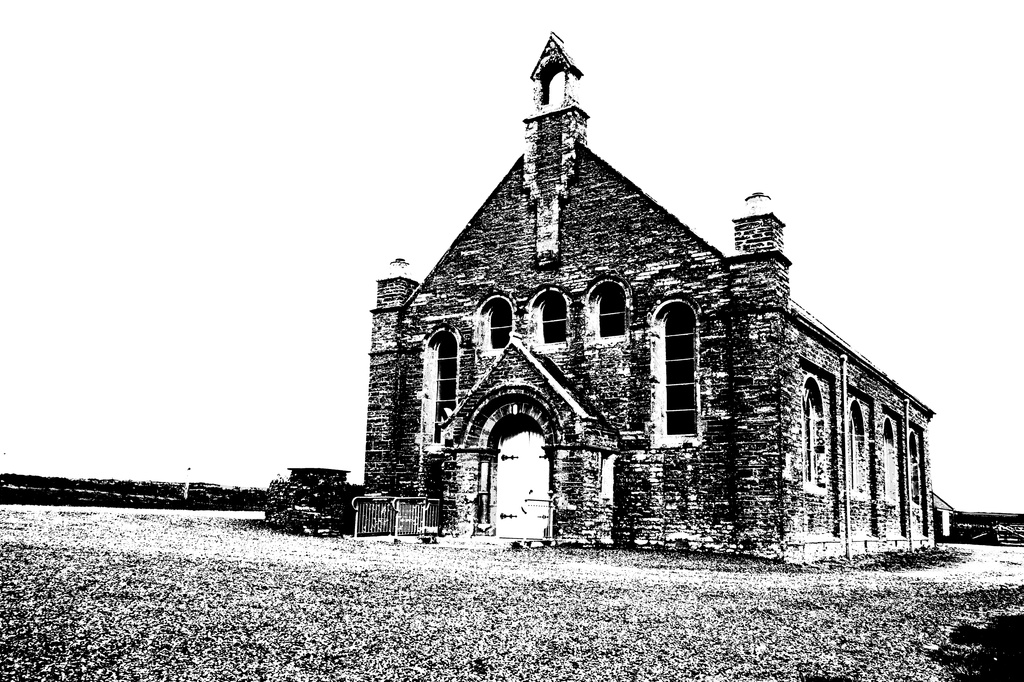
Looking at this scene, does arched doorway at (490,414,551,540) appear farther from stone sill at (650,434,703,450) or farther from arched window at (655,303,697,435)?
arched window at (655,303,697,435)

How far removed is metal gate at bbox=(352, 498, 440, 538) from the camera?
736 inches

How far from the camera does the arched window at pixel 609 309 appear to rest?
20.9 metres

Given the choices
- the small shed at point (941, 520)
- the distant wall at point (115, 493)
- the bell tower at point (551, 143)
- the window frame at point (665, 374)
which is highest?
the bell tower at point (551, 143)

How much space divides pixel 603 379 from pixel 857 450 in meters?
9.27

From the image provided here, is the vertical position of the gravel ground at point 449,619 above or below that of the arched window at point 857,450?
below

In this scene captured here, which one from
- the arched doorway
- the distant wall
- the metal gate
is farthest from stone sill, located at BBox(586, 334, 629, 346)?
the distant wall

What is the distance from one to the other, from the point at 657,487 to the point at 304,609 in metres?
12.2

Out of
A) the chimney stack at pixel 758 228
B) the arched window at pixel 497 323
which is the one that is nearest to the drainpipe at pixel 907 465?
the chimney stack at pixel 758 228

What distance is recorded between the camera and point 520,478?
20453 millimetres

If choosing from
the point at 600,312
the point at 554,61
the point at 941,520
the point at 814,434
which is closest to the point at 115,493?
the point at 600,312

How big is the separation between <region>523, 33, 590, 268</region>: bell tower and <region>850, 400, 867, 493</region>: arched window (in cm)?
1029

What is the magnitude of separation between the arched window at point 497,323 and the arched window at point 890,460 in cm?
1350

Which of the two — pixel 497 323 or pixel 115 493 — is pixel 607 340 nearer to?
pixel 497 323

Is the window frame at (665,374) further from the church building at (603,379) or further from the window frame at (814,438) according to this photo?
the window frame at (814,438)
